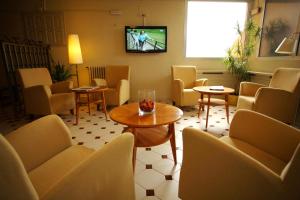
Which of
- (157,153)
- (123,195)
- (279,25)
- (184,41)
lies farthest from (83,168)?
(279,25)

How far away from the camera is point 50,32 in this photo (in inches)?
173

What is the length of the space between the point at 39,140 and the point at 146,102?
1.05 meters

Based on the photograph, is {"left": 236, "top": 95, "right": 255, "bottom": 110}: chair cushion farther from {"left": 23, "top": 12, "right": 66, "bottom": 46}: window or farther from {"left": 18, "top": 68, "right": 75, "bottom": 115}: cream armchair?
{"left": 23, "top": 12, "right": 66, "bottom": 46}: window

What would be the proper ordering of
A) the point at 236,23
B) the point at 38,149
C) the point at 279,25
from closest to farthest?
1. the point at 38,149
2. the point at 279,25
3. the point at 236,23

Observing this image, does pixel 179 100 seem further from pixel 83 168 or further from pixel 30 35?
pixel 30 35

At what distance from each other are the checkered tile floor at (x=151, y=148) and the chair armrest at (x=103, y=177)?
0.45m

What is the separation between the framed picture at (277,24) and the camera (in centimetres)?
333

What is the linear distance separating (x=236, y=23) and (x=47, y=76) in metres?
4.60

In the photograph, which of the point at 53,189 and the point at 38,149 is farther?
the point at 38,149

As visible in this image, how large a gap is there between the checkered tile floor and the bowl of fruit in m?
0.60

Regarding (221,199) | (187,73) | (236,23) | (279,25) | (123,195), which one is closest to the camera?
(221,199)

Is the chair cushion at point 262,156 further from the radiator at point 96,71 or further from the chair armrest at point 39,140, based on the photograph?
the radiator at point 96,71

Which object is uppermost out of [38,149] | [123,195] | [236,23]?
[236,23]

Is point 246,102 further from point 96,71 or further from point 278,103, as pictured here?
point 96,71
